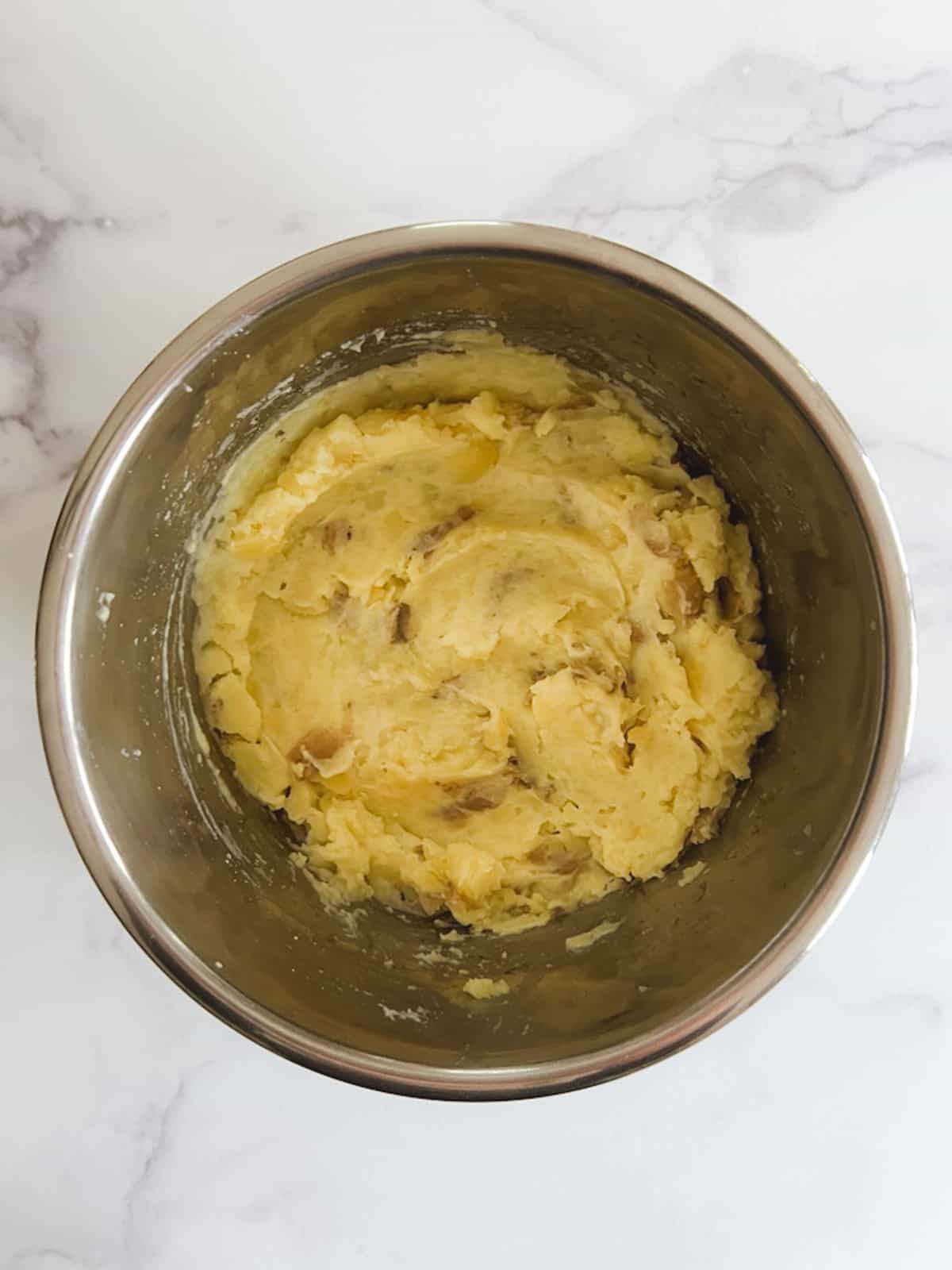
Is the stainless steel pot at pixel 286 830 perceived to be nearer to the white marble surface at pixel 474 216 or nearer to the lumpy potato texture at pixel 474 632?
the lumpy potato texture at pixel 474 632

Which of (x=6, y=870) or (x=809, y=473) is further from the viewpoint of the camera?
(x=6, y=870)

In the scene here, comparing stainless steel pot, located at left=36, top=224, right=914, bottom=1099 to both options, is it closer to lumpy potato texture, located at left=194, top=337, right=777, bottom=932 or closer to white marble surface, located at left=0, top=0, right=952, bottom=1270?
lumpy potato texture, located at left=194, top=337, right=777, bottom=932

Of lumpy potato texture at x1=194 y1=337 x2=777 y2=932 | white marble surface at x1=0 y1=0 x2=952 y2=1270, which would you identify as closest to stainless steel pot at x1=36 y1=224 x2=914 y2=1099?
lumpy potato texture at x1=194 y1=337 x2=777 y2=932

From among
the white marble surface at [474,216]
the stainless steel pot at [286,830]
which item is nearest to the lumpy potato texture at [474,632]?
the stainless steel pot at [286,830]

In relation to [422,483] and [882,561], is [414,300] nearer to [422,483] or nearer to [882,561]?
[422,483]

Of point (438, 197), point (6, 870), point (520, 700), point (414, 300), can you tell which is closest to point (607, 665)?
point (520, 700)

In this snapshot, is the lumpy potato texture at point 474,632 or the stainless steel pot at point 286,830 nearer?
the stainless steel pot at point 286,830
